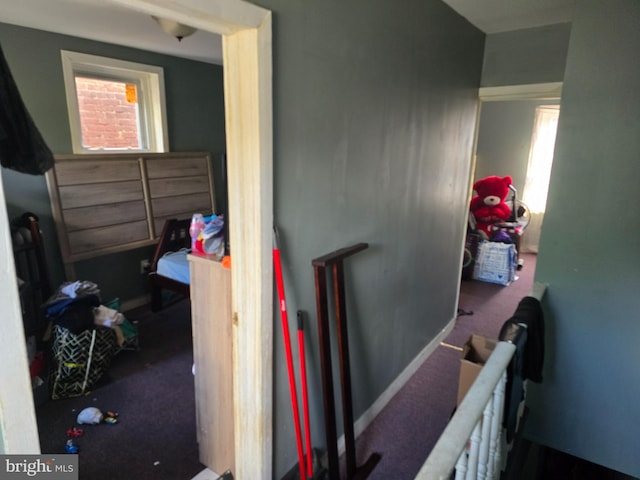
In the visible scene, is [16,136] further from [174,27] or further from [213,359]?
[213,359]

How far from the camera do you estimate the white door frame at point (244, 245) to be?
93 cm

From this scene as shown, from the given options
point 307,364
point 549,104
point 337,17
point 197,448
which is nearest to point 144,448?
point 197,448

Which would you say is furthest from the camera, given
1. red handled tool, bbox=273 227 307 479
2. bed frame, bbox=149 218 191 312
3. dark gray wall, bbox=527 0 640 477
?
bed frame, bbox=149 218 191 312

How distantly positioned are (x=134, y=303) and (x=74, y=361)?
4.39ft

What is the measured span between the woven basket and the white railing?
230 centimetres

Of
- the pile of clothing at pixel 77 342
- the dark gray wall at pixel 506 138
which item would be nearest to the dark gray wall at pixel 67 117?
the pile of clothing at pixel 77 342

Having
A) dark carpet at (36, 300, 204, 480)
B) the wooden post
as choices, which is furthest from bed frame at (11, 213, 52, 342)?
the wooden post

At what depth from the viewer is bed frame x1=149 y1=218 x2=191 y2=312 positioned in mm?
3414

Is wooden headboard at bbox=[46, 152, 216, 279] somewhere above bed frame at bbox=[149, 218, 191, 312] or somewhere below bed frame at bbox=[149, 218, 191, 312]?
above

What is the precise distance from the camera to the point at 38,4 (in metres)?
2.29

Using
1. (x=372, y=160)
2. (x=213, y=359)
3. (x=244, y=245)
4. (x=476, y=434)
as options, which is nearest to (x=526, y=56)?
(x=372, y=160)

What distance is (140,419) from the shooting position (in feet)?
7.62

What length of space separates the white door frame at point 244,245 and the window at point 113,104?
8.05ft

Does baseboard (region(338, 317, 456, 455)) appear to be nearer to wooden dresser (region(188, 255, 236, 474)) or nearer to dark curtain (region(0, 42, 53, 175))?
wooden dresser (region(188, 255, 236, 474))
